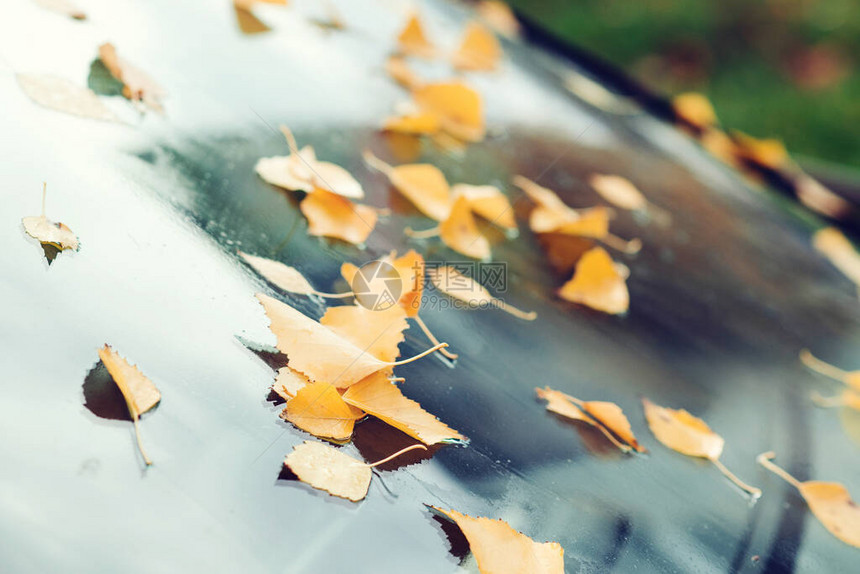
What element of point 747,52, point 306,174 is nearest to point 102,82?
point 306,174

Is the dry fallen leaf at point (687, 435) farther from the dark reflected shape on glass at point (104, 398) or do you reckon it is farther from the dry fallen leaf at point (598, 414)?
the dark reflected shape on glass at point (104, 398)

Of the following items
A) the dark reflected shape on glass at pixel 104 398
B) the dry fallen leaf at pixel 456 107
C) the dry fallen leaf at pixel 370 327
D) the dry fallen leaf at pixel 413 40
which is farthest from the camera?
the dry fallen leaf at pixel 413 40

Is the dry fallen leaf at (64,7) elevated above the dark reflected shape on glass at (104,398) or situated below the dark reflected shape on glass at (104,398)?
above

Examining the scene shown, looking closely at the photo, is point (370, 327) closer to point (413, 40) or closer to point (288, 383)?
point (288, 383)

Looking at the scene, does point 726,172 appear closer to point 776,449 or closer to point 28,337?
point 776,449

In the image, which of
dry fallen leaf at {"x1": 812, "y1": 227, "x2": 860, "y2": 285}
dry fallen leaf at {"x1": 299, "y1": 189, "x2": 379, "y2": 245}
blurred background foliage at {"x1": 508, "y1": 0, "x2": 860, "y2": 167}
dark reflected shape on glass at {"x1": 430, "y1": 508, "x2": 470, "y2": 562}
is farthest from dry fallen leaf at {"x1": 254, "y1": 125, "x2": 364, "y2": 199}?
blurred background foliage at {"x1": 508, "y1": 0, "x2": 860, "y2": 167}

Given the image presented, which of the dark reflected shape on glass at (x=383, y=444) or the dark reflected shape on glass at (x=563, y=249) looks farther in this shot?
the dark reflected shape on glass at (x=563, y=249)

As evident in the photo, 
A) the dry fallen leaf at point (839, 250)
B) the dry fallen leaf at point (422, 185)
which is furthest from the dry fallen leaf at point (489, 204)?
the dry fallen leaf at point (839, 250)
